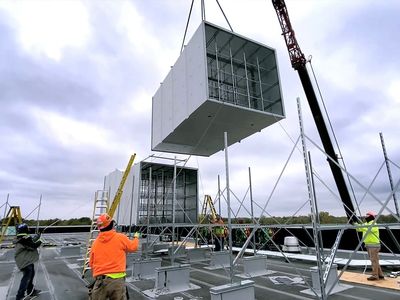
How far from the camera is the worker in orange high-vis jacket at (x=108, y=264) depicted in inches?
156

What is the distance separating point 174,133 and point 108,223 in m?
7.63

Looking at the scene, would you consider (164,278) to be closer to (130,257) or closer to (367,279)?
(130,257)

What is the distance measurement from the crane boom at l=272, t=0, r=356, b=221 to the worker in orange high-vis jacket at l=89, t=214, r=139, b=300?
12.5 meters

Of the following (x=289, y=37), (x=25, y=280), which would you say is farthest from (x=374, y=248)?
(x=289, y=37)

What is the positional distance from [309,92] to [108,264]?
522 inches

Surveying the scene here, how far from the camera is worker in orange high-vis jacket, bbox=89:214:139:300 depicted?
3965 millimetres

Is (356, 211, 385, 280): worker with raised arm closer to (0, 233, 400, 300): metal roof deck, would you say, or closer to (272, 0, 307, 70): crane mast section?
(0, 233, 400, 300): metal roof deck

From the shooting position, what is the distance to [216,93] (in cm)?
1058

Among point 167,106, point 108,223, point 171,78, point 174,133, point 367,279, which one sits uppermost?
point 171,78

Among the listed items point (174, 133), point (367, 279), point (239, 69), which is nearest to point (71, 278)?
point (174, 133)

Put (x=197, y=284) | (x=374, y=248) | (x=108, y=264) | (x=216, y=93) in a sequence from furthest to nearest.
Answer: (x=216, y=93)
(x=197, y=284)
(x=374, y=248)
(x=108, y=264)

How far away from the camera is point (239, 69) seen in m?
11.8

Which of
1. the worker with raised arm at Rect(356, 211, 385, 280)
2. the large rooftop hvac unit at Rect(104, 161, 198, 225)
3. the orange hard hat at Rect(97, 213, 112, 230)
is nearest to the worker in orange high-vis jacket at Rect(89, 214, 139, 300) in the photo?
the orange hard hat at Rect(97, 213, 112, 230)

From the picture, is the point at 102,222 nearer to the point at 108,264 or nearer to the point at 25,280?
the point at 108,264
